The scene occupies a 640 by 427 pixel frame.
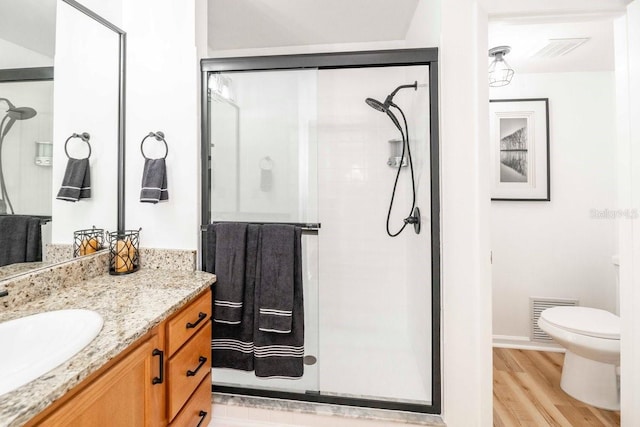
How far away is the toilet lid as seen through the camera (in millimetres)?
1791

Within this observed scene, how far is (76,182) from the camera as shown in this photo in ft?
4.78

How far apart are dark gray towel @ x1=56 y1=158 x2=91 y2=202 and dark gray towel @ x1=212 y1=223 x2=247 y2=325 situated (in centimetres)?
69

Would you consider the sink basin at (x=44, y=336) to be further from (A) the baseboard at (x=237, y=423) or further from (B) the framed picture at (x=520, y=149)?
(B) the framed picture at (x=520, y=149)

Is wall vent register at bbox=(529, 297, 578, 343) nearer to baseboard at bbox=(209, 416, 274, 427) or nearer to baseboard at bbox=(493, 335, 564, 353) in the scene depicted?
baseboard at bbox=(493, 335, 564, 353)

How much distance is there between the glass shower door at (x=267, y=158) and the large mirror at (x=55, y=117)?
54cm

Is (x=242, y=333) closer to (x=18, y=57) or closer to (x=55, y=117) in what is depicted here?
(x=55, y=117)

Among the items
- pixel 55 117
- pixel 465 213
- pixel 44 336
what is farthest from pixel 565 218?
pixel 55 117

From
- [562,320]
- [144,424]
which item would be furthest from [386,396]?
[562,320]

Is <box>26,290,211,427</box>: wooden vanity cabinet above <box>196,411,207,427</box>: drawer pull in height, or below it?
above

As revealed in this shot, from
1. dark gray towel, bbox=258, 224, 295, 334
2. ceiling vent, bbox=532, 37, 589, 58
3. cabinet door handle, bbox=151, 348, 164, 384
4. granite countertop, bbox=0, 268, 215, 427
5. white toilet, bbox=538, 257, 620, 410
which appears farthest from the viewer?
ceiling vent, bbox=532, 37, 589, 58

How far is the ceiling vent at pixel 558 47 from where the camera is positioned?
2012mm

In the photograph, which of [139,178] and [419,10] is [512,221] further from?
[139,178]

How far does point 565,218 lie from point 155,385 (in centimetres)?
303

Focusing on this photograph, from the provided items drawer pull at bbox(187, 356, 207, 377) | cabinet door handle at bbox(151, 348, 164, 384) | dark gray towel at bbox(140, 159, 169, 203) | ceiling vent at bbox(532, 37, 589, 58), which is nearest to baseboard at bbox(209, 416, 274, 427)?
drawer pull at bbox(187, 356, 207, 377)
